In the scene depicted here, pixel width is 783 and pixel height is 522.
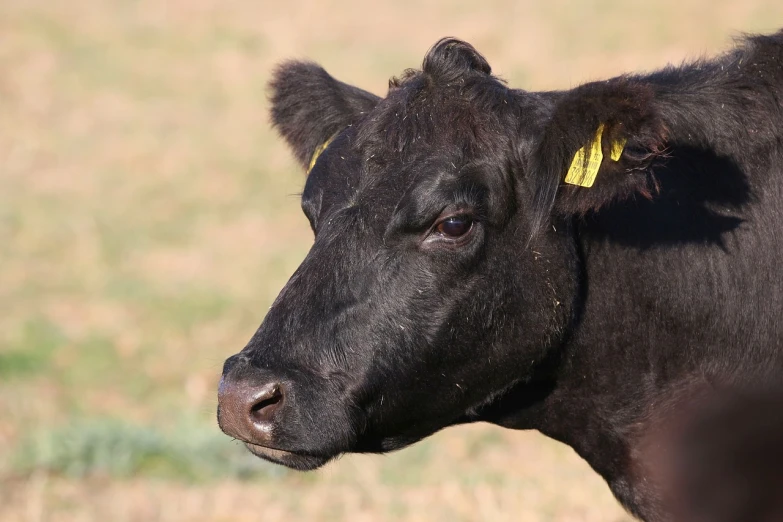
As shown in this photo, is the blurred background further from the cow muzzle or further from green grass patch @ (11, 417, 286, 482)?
the cow muzzle

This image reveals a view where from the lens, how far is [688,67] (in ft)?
15.3

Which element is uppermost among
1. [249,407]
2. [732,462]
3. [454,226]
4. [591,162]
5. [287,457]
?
[591,162]

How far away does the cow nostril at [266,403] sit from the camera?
3.86m

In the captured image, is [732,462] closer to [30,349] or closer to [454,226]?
[454,226]

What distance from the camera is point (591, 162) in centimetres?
405

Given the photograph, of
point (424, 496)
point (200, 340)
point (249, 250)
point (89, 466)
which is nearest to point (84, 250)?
point (249, 250)

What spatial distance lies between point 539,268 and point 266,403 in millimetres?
1155

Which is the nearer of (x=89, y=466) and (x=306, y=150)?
(x=306, y=150)

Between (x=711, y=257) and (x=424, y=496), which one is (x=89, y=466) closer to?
(x=424, y=496)

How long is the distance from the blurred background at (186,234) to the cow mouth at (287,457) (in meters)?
1.97

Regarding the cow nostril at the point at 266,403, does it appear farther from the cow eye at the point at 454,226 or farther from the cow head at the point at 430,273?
the cow eye at the point at 454,226

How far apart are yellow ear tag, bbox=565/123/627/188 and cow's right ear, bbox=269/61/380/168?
1.37 m

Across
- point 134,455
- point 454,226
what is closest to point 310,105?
point 454,226

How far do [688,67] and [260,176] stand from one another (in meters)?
13.8
